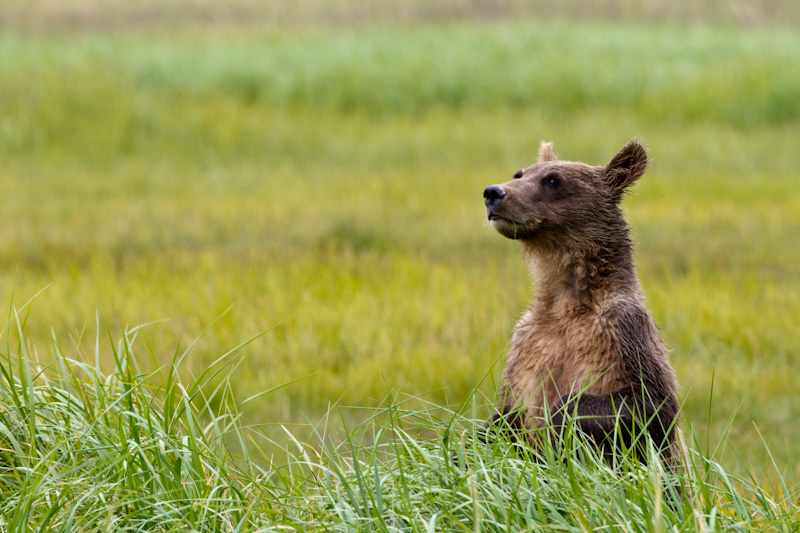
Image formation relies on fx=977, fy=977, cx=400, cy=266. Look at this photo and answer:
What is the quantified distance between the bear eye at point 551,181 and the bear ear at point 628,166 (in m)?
0.19

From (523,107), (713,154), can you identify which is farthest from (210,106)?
(713,154)

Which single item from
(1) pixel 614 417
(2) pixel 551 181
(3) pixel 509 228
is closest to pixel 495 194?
(3) pixel 509 228

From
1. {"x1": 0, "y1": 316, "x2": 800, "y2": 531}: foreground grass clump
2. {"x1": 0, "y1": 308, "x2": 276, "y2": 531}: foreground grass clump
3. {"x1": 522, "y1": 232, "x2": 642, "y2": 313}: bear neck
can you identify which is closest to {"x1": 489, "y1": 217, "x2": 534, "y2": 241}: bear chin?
{"x1": 522, "y1": 232, "x2": 642, "y2": 313}: bear neck

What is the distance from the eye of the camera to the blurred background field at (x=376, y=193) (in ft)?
18.9

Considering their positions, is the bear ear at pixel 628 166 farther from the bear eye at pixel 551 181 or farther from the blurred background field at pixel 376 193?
the blurred background field at pixel 376 193

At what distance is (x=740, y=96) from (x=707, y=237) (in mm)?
7364

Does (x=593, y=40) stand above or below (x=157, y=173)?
above

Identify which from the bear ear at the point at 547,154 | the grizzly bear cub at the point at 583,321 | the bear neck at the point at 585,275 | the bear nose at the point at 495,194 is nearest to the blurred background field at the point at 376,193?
the grizzly bear cub at the point at 583,321

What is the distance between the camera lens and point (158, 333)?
6.10 m

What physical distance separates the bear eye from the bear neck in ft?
0.70

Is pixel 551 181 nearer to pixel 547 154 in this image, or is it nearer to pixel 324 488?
pixel 547 154

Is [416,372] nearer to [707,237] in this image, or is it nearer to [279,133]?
[707,237]

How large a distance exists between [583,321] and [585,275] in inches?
8.1

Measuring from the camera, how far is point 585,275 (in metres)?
3.26
